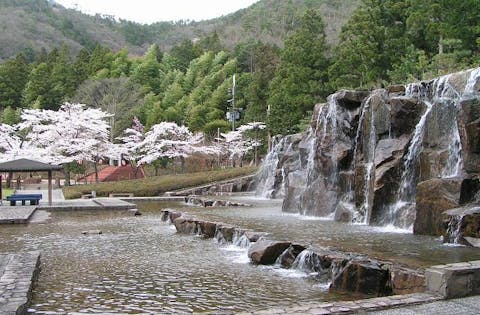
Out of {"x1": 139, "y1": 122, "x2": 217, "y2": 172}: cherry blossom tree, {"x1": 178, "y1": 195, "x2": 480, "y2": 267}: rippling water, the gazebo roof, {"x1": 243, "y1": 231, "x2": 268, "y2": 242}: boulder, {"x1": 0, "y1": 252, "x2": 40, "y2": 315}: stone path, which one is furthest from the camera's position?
{"x1": 139, "y1": 122, "x2": 217, "y2": 172}: cherry blossom tree

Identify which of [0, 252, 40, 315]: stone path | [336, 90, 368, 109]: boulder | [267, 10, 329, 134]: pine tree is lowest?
[0, 252, 40, 315]: stone path

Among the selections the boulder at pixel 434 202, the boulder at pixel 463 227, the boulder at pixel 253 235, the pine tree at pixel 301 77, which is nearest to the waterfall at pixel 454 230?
the boulder at pixel 463 227

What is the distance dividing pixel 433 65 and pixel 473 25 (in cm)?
411

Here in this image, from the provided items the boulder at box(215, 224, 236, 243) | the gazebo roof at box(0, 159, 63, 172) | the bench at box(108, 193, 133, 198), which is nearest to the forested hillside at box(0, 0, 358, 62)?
the bench at box(108, 193, 133, 198)

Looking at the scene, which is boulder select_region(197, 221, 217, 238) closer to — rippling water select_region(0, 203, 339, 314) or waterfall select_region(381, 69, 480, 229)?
rippling water select_region(0, 203, 339, 314)

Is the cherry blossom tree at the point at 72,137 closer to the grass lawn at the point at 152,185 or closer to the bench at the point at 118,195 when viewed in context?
the grass lawn at the point at 152,185

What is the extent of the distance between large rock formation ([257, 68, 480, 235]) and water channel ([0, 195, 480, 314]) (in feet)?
3.46

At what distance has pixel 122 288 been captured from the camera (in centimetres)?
874

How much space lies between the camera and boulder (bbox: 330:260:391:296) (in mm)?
8219

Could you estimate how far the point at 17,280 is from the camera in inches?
328

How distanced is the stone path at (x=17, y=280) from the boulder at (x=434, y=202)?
8757mm

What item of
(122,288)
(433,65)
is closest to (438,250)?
(122,288)

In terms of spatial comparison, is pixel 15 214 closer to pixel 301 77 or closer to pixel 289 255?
pixel 289 255

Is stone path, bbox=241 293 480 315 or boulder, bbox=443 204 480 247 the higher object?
boulder, bbox=443 204 480 247
